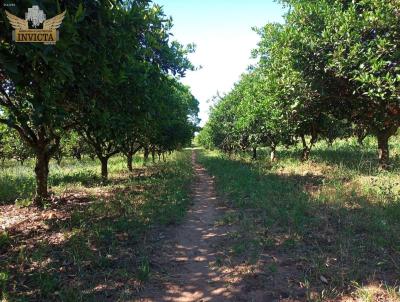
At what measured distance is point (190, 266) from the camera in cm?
661

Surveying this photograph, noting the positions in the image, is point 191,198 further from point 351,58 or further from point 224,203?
point 351,58

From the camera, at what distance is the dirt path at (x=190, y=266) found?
5.43 metres

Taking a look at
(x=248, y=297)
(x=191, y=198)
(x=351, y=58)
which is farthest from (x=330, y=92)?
(x=248, y=297)

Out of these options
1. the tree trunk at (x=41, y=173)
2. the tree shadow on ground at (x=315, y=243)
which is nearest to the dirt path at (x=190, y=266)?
the tree shadow on ground at (x=315, y=243)

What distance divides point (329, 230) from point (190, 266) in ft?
12.0

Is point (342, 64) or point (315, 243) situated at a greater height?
point (342, 64)

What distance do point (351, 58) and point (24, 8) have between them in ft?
31.0

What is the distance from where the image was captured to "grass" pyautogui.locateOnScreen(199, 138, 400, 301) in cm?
552

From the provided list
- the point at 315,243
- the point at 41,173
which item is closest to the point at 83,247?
the point at 315,243

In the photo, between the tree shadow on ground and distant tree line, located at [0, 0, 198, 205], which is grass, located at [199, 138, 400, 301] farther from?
distant tree line, located at [0, 0, 198, 205]

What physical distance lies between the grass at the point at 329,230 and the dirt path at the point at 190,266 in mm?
636

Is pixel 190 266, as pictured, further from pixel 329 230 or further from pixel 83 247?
pixel 329 230

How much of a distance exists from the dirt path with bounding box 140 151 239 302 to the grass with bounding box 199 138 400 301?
636 mm

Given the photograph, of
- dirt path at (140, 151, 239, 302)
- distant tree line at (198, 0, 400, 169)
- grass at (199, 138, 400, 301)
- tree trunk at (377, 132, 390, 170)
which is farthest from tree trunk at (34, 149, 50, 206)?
tree trunk at (377, 132, 390, 170)
